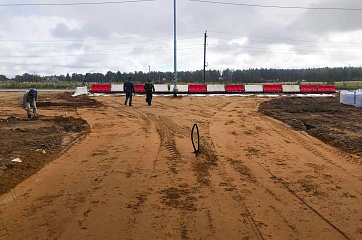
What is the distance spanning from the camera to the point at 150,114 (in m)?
16.9

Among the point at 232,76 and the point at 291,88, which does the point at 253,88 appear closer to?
the point at 291,88

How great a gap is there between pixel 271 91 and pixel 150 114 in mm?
24770

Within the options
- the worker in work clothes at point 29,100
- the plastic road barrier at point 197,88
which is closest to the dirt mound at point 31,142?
the worker in work clothes at point 29,100

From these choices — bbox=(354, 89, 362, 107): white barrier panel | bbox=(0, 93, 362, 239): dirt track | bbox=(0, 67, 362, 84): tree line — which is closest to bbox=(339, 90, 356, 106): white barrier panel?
bbox=(354, 89, 362, 107): white barrier panel

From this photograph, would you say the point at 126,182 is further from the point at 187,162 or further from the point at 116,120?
the point at 116,120

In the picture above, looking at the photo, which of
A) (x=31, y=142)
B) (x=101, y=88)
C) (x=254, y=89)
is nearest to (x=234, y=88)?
(x=254, y=89)

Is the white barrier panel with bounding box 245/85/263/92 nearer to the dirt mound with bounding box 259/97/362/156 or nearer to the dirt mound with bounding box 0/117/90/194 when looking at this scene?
the dirt mound with bounding box 259/97/362/156

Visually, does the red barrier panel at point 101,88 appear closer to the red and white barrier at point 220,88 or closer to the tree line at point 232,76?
the red and white barrier at point 220,88

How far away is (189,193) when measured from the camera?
239 inches

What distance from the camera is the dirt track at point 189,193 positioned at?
471cm

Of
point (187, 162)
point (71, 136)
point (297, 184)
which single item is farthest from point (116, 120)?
point (297, 184)

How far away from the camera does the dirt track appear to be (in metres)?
4.71

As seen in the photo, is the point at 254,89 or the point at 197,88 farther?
the point at 254,89

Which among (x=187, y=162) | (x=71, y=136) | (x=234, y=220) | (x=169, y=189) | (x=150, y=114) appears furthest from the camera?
(x=150, y=114)
